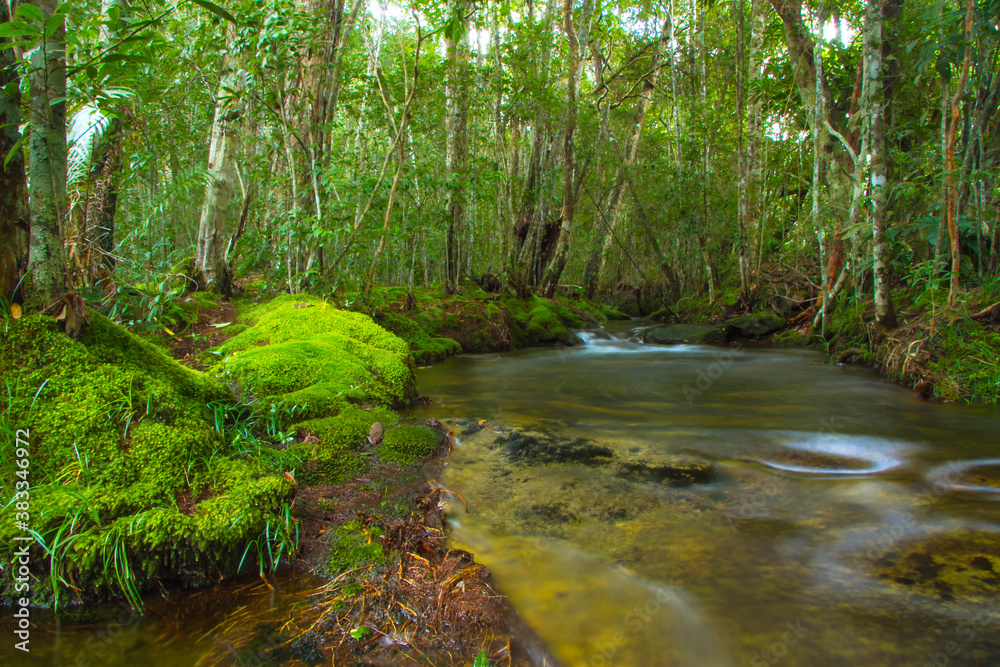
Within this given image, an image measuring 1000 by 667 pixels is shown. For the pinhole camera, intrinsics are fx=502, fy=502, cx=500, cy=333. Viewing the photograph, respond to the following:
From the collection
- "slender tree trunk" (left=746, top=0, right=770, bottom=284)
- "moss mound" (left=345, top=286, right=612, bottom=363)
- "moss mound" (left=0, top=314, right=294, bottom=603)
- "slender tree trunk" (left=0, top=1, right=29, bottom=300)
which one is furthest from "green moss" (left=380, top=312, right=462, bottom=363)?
"slender tree trunk" (left=746, top=0, right=770, bottom=284)

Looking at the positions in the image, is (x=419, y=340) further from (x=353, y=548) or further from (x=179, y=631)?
(x=179, y=631)

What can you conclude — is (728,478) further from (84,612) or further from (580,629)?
(84,612)

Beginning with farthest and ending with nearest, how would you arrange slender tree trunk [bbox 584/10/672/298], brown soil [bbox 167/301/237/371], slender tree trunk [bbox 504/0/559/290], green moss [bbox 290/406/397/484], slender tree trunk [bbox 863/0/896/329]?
1. slender tree trunk [bbox 584/10/672/298]
2. slender tree trunk [bbox 504/0/559/290]
3. slender tree trunk [bbox 863/0/896/329]
4. brown soil [bbox 167/301/237/371]
5. green moss [bbox 290/406/397/484]

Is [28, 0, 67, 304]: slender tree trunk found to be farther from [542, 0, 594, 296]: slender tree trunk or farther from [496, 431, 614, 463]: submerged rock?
[542, 0, 594, 296]: slender tree trunk

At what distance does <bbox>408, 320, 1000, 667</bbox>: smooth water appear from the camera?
75.5 inches

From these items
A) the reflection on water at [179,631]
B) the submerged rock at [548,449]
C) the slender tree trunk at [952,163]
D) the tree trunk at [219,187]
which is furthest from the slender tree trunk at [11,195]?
the slender tree trunk at [952,163]

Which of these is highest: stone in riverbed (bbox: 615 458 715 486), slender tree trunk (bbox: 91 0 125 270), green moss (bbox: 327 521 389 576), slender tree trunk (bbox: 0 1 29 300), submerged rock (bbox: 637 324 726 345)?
slender tree trunk (bbox: 91 0 125 270)

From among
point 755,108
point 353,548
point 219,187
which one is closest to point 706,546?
point 353,548

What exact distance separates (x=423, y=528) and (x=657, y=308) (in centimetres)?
1911

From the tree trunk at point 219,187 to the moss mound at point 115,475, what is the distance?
476cm

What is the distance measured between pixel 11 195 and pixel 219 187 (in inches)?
193

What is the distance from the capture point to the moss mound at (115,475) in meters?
1.87

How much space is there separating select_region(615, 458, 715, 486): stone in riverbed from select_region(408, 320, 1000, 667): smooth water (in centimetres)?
10

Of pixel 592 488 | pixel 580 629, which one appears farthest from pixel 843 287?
pixel 580 629
